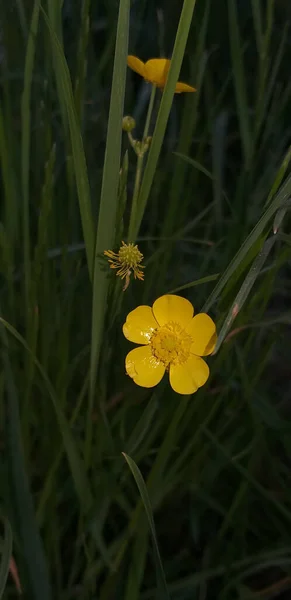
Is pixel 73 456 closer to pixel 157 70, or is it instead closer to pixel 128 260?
pixel 128 260

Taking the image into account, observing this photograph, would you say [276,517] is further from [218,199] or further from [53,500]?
[218,199]

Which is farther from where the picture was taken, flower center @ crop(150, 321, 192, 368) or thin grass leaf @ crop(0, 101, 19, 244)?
thin grass leaf @ crop(0, 101, 19, 244)

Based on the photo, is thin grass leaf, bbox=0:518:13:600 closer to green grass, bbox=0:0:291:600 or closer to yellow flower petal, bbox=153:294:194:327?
green grass, bbox=0:0:291:600

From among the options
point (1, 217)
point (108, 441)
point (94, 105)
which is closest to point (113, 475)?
point (108, 441)

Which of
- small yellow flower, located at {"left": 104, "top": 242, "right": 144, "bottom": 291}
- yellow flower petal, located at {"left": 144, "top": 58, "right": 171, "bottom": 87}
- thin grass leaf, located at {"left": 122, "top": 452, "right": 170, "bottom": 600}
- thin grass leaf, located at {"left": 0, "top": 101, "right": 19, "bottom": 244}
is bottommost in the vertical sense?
thin grass leaf, located at {"left": 122, "top": 452, "right": 170, "bottom": 600}

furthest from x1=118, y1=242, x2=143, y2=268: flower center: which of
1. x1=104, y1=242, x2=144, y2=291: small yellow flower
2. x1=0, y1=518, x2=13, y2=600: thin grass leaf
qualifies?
x1=0, y1=518, x2=13, y2=600: thin grass leaf

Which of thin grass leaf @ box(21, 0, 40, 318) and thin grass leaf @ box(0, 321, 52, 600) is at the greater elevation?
thin grass leaf @ box(21, 0, 40, 318)

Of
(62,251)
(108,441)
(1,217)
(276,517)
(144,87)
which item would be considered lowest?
(276,517)
